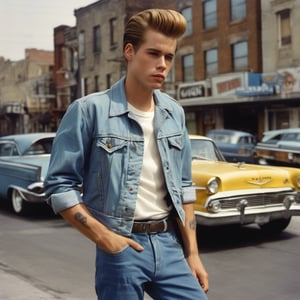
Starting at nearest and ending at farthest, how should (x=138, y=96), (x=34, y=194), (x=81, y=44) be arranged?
(x=138, y=96), (x=34, y=194), (x=81, y=44)

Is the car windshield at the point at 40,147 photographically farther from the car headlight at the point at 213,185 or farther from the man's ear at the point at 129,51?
the man's ear at the point at 129,51

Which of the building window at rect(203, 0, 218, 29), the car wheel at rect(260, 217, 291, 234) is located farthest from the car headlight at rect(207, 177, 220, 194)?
the building window at rect(203, 0, 218, 29)

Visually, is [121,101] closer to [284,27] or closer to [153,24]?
[153,24]

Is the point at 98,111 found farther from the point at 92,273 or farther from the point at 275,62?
the point at 275,62

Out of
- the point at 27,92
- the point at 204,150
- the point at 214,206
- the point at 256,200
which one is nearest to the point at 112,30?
the point at 27,92

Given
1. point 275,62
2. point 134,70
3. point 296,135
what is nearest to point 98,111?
point 134,70

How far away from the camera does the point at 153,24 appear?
237cm

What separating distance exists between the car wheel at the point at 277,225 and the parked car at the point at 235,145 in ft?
36.2

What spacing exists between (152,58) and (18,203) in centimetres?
892

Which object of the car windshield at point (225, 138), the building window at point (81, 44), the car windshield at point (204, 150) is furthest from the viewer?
the building window at point (81, 44)

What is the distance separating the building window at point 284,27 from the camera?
26.7m

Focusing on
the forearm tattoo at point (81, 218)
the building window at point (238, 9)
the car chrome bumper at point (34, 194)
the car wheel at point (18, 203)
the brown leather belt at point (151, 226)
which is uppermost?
the building window at point (238, 9)

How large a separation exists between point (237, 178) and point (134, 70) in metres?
5.38

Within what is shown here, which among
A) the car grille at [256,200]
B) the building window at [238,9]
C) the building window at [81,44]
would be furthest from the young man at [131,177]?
the building window at [81,44]
